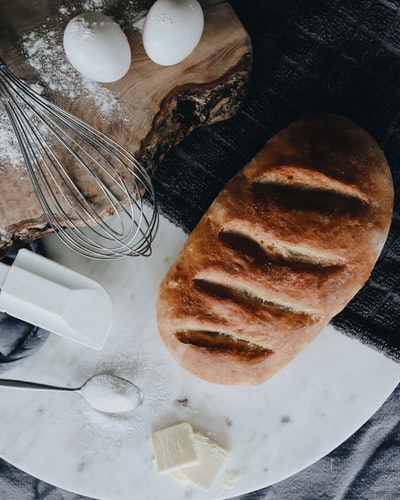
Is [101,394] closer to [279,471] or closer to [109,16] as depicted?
[279,471]

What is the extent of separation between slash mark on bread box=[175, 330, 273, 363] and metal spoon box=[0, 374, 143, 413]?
6.8 inches

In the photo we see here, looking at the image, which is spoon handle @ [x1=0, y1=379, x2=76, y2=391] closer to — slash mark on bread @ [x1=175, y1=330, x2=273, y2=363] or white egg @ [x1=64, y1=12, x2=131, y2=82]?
slash mark on bread @ [x1=175, y1=330, x2=273, y2=363]

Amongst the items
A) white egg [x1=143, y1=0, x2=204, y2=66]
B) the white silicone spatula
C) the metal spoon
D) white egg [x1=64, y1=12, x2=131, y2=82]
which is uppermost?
white egg [x1=143, y1=0, x2=204, y2=66]

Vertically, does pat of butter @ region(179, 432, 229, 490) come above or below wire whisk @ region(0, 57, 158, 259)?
below

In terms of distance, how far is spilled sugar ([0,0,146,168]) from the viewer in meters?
1.01

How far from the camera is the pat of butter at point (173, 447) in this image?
1.14m

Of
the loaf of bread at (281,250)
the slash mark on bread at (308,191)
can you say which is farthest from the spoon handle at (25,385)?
the slash mark on bread at (308,191)

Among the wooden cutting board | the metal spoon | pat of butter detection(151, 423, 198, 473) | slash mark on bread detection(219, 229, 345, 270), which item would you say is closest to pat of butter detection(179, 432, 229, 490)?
pat of butter detection(151, 423, 198, 473)

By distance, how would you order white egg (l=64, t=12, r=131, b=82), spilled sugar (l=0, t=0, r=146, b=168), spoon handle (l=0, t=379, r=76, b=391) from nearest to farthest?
white egg (l=64, t=12, r=131, b=82) → spilled sugar (l=0, t=0, r=146, b=168) → spoon handle (l=0, t=379, r=76, b=391)

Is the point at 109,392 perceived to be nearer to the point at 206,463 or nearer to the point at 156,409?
the point at 156,409

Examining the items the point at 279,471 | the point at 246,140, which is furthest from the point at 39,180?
the point at 279,471

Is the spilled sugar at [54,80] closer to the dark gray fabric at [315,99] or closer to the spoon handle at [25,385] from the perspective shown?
the dark gray fabric at [315,99]

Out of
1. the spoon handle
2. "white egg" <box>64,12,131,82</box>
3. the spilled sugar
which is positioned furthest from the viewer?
the spoon handle

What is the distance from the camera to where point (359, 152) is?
1.04m
